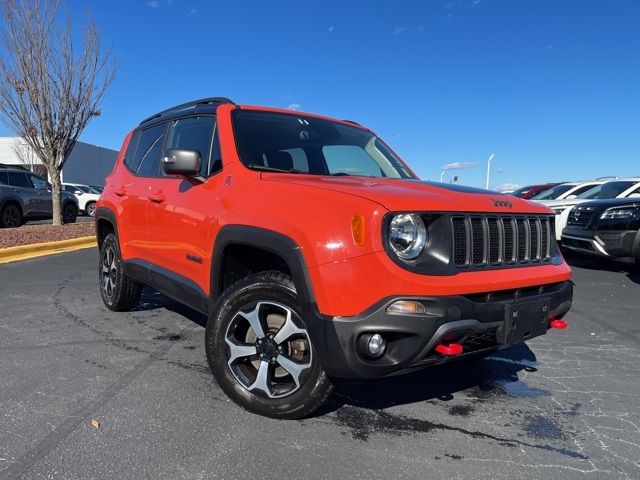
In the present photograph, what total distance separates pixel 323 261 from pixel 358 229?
0.24m

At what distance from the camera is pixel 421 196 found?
100 inches

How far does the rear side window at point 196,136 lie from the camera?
3.61 metres

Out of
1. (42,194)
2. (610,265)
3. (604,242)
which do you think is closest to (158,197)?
(604,242)

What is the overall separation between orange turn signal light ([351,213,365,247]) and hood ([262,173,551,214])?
12 centimetres

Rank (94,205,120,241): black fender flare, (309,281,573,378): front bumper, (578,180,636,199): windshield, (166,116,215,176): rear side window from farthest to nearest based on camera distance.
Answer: (578,180,636,199): windshield < (94,205,120,241): black fender flare < (166,116,215,176): rear side window < (309,281,573,378): front bumper

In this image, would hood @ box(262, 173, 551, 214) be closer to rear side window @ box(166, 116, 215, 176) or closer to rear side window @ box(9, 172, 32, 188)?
rear side window @ box(166, 116, 215, 176)

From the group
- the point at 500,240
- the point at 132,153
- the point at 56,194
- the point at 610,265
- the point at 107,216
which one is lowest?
the point at 610,265

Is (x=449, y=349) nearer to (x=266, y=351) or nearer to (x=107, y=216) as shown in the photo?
(x=266, y=351)

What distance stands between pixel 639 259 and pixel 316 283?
678cm

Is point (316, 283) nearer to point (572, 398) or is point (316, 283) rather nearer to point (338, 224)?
point (338, 224)

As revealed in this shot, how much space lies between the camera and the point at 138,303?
217 inches

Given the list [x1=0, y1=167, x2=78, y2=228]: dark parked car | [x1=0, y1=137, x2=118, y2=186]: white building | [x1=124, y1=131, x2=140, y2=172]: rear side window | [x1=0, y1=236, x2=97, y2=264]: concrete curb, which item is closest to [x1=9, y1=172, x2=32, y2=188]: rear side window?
[x1=0, y1=167, x2=78, y2=228]: dark parked car

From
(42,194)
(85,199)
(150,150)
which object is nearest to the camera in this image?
(150,150)

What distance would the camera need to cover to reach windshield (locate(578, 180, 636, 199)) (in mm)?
10281
